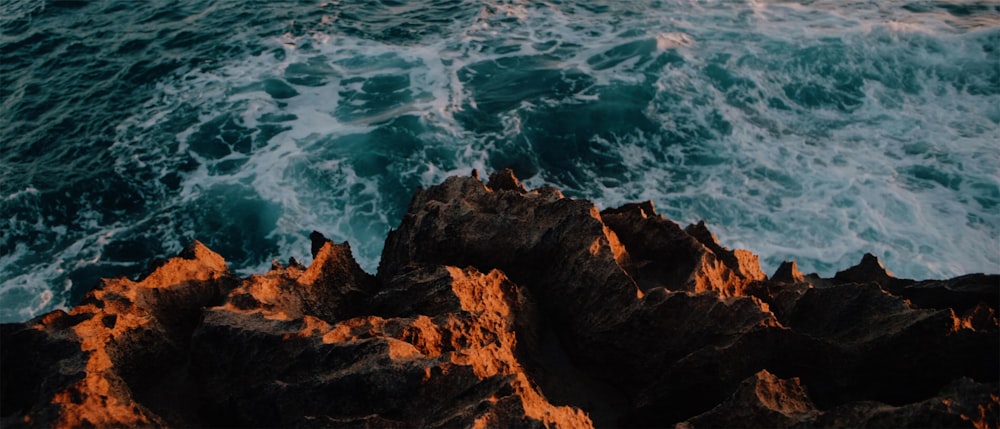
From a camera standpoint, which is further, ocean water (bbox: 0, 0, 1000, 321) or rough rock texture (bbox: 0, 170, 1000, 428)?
ocean water (bbox: 0, 0, 1000, 321)

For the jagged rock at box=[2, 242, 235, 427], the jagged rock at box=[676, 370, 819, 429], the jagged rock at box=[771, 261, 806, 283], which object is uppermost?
the jagged rock at box=[676, 370, 819, 429]

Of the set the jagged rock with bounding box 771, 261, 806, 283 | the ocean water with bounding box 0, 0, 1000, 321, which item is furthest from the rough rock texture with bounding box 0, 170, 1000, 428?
the ocean water with bounding box 0, 0, 1000, 321

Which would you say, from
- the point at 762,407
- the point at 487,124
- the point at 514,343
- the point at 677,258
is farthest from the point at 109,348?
the point at 487,124

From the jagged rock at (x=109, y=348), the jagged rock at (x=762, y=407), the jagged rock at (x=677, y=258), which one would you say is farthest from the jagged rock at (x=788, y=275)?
the jagged rock at (x=109, y=348)

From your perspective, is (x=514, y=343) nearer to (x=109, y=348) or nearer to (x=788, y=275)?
(x=109, y=348)

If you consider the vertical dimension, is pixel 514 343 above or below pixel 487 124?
above

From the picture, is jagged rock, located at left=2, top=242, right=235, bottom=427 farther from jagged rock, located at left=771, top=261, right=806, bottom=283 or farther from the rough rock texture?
jagged rock, located at left=771, top=261, right=806, bottom=283

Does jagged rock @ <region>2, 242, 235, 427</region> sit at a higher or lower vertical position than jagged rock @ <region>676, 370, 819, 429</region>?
lower
